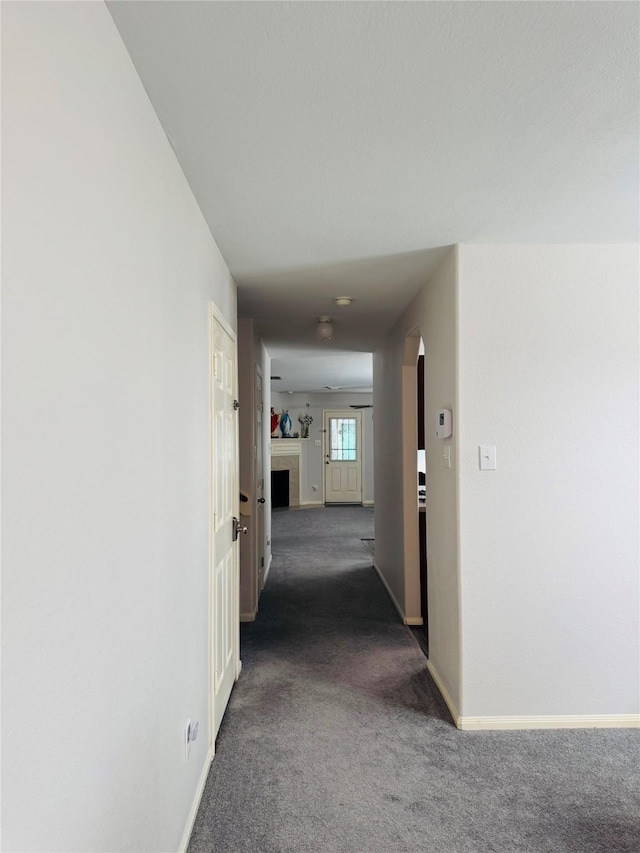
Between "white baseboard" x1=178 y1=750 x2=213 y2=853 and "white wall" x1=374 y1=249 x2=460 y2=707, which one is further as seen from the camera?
"white wall" x1=374 y1=249 x2=460 y2=707

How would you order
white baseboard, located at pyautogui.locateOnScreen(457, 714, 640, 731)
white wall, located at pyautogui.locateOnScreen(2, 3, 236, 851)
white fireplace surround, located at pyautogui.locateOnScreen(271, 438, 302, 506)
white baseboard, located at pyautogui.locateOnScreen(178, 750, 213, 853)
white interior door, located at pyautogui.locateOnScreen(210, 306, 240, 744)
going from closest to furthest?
white wall, located at pyautogui.locateOnScreen(2, 3, 236, 851) < white baseboard, located at pyautogui.locateOnScreen(178, 750, 213, 853) < white interior door, located at pyautogui.locateOnScreen(210, 306, 240, 744) < white baseboard, located at pyautogui.locateOnScreen(457, 714, 640, 731) < white fireplace surround, located at pyautogui.locateOnScreen(271, 438, 302, 506)

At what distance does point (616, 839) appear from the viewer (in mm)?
1823

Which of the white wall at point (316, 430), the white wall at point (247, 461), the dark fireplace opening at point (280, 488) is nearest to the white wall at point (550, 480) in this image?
the white wall at point (247, 461)

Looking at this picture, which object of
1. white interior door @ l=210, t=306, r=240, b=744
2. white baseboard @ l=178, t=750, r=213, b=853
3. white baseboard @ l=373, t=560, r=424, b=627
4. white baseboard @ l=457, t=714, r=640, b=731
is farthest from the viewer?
white baseboard @ l=373, t=560, r=424, b=627

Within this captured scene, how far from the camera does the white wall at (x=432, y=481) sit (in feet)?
8.71

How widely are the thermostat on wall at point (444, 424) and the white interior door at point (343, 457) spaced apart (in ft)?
26.7

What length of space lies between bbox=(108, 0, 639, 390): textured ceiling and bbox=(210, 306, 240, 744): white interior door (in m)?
0.60

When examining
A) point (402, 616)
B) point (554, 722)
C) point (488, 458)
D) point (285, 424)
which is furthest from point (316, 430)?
point (554, 722)

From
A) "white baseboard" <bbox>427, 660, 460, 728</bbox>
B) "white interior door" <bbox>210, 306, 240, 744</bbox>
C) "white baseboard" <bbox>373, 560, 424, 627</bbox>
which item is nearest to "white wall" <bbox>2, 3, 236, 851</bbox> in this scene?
"white interior door" <bbox>210, 306, 240, 744</bbox>

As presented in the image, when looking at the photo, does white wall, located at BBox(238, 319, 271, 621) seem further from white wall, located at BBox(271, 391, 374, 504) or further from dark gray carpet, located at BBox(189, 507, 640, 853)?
white wall, located at BBox(271, 391, 374, 504)

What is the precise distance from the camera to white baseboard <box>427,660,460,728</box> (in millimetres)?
2564

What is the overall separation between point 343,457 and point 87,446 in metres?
10.1

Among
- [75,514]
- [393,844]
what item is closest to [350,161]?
[75,514]

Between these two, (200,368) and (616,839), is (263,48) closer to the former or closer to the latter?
(200,368)
